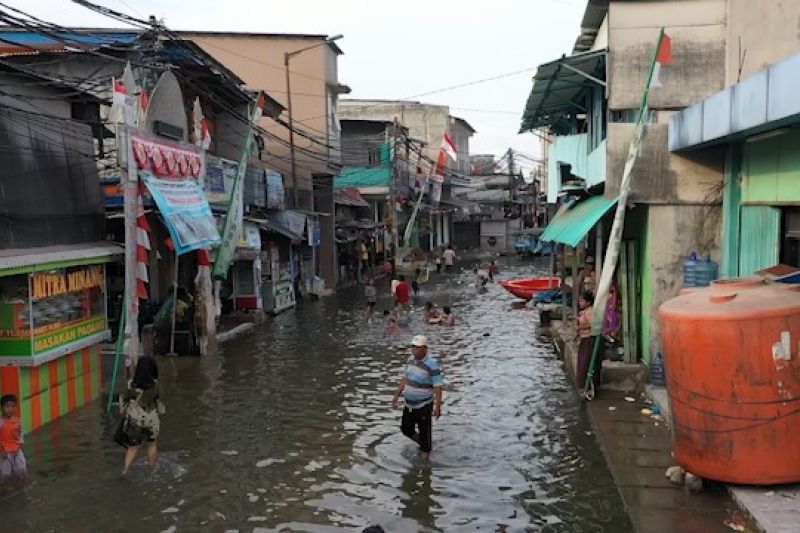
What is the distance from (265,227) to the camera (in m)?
26.5

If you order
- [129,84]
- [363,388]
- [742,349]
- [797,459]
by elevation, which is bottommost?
[363,388]

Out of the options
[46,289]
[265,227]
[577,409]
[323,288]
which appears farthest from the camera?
[323,288]

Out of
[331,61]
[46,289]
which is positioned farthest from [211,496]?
[331,61]

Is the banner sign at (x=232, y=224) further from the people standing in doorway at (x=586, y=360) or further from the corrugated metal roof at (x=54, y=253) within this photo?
the people standing in doorway at (x=586, y=360)

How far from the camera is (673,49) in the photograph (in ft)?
45.5

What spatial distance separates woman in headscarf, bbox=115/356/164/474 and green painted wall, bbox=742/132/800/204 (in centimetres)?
823

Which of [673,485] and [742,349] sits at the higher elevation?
[742,349]

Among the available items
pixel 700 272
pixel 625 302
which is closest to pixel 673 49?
pixel 700 272

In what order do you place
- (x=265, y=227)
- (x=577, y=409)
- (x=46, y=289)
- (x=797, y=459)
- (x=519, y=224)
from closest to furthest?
1. (x=797, y=459)
2. (x=46, y=289)
3. (x=577, y=409)
4. (x=265, y=227)
5. (x=519, y=224)

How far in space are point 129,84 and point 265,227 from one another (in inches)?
524

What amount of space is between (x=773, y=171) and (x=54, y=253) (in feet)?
34.4

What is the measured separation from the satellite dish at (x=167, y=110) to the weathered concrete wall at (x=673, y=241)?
9.68m

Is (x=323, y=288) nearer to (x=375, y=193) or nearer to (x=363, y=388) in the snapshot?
(x=375, y=193)

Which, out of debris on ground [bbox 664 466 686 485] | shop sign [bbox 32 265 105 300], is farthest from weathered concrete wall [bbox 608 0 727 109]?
shop sign [bbox 32 265 105 300]
